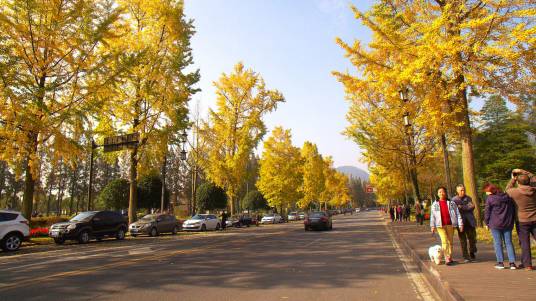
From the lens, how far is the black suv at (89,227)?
18844 millimetres

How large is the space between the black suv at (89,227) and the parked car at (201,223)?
812cm

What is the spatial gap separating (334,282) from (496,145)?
52.7 metres

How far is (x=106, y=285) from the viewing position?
24.8 ft

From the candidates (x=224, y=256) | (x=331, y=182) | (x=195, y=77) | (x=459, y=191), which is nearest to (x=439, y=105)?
(x=459, y=191)

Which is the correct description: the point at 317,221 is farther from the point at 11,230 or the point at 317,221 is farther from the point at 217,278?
the point at 217,278

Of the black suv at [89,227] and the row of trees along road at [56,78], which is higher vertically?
the row of trees along road at [56,78]

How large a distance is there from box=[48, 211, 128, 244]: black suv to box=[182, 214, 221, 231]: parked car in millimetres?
8120

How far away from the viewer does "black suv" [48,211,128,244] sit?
61.8ft

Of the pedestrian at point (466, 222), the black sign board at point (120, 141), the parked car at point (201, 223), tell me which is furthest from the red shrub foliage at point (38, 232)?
the pedestrian at point (466, 222)

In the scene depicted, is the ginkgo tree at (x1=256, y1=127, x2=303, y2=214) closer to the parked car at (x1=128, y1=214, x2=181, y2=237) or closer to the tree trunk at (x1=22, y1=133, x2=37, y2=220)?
the parked car at (x1=128, y1=214, x2=181, y2=237)

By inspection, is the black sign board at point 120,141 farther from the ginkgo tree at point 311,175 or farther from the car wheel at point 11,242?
the ginkgo tree at point 311,175

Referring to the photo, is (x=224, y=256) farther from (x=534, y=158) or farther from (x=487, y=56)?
(x=534, y=158)

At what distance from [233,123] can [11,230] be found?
82.0ft

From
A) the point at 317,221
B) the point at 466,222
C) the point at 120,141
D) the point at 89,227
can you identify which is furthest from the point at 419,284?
the point at 120,141
